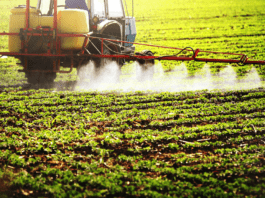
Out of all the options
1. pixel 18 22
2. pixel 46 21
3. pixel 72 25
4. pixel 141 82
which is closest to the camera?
pixel 72 25

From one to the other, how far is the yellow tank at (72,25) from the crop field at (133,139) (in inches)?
54.3

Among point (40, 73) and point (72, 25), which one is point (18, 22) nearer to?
point (72, 25)

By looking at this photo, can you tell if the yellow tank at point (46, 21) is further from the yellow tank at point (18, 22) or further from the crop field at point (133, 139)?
the crop field at point (133, 139)

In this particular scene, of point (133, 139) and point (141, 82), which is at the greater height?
point (141, 82)

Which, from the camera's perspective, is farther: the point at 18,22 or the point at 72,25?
the point at 18,22

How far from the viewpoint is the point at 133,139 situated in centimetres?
525

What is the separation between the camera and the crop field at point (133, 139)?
3.80 metres

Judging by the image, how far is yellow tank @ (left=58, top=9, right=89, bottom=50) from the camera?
846 centimetres

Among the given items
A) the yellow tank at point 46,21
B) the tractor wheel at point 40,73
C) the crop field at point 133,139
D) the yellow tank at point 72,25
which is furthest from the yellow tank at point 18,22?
the crop field at point 133,139

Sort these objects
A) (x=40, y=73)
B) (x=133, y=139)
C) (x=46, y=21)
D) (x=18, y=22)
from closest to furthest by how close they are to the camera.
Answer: (x=133, y=139)
(x=46, y=21)
(x=18, y=22)
(x=40, y=73)

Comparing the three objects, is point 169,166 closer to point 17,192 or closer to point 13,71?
point 17,192

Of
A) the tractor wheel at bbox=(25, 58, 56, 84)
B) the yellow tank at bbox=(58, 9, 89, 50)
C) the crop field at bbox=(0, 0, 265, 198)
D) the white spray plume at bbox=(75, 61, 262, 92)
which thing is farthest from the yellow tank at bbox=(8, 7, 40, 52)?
the white spray plume at bbox=(75, 61, 262, 92)

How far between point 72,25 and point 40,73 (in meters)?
2.47

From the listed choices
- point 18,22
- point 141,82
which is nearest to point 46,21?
point 18,22
